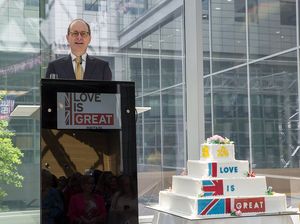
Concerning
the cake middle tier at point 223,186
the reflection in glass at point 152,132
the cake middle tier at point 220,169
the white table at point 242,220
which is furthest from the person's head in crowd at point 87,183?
the reflection in glass at point 152,132

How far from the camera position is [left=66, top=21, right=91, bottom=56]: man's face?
13.6 ft

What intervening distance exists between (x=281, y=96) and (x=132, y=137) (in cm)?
525

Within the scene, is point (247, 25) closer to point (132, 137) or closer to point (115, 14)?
point (115, 14)

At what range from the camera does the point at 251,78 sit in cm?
667

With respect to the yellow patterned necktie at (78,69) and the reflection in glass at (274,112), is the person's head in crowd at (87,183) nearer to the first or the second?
the yellow patterned necktie at (78,69)

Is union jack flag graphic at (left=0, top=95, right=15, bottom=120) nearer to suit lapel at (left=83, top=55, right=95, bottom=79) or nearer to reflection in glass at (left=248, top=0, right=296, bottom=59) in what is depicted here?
suit lapel at (left=83, top=55, right=95, bottom=79)

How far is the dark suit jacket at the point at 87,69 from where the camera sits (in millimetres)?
3918

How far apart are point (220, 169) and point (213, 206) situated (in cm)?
37

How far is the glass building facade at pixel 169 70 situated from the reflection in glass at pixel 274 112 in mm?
14

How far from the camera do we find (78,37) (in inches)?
163

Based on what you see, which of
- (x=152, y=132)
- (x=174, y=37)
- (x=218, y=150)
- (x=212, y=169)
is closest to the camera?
(x=212, y=169)

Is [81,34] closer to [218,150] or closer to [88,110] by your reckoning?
[218,150]

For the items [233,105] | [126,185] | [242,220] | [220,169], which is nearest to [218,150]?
[220,169]

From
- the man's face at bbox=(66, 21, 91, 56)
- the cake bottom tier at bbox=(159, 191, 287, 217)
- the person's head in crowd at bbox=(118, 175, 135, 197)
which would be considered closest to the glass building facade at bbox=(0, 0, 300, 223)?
the man's face at bbox=(66, 21, 91, 56)
